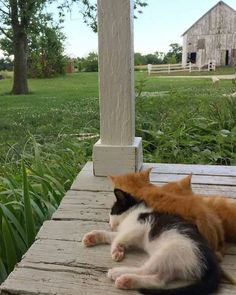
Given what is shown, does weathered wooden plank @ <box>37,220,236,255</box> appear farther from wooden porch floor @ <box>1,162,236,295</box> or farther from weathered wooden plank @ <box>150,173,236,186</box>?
weathered wooden plank @ <box>150,173,236,186</box>

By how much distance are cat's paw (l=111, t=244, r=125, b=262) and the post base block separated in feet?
2.31

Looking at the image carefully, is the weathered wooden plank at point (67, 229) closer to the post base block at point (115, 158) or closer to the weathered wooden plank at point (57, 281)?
the weathered wooden plank at point (57, 281)

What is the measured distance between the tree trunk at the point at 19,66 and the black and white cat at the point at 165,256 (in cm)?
1021

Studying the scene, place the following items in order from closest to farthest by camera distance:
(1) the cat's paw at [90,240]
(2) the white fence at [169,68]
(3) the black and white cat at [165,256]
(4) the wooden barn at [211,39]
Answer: (3) the black and white cat at [165,256], (1) the cat's paw at [90,240], (4) the wooden barn at [211,39], (2) the white fence at [169,68]

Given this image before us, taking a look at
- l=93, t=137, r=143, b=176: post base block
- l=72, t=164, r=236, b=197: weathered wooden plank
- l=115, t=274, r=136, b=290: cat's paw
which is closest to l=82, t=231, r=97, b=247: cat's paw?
l=115, t=274, r=136, b=290: cat's paw

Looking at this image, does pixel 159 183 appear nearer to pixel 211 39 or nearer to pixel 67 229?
pixel 67 229

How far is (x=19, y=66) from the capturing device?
1111 cm

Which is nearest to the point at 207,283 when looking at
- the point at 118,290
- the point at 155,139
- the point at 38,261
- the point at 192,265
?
the point at 192,265

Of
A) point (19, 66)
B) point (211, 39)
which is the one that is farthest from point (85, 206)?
point (19, 66)

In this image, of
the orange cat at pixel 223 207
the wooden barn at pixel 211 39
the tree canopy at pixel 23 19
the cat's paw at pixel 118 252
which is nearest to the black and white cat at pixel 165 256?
the cat's paw at pixel 118 252

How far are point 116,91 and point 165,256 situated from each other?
0.94m

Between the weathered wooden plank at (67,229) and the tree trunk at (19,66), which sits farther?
the tree trunk at (19,66)

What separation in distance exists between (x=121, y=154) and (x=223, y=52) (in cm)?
1014

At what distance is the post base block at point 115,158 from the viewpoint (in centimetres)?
178
